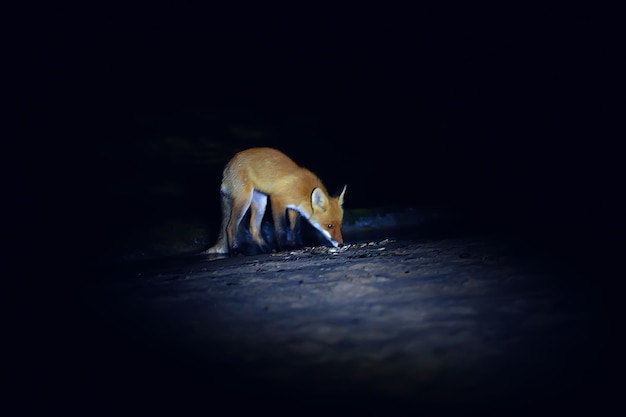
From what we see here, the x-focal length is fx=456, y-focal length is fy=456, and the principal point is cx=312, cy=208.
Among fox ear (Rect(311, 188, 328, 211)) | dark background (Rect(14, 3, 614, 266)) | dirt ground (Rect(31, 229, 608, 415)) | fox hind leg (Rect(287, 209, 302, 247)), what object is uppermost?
dark background (Rect(14, 3, 614, 266))

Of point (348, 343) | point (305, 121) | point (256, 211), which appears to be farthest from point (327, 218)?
point (305, 121)

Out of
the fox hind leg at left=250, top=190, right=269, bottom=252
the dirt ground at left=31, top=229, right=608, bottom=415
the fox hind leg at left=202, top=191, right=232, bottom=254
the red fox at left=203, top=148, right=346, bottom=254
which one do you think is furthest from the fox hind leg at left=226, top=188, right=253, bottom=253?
the dirt ground at left=31, top=229, right=608, bottom=415

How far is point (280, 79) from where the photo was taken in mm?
19469

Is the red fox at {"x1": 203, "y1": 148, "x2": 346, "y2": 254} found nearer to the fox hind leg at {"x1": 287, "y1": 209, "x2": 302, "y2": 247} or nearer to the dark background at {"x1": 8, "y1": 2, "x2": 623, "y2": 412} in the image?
the fox hind leg at {"x1": 287, "y1": 209, "x2": 302, "y2": 247}

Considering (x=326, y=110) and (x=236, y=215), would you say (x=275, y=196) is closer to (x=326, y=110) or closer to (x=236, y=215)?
(x=236, y=215)

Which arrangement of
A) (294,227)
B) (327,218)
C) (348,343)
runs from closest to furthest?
1. (348,343)
2. (327,218)
3. (294,227)

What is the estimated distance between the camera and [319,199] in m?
6.87

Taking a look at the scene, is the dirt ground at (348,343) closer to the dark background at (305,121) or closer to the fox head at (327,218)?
the dark background at (305,121)

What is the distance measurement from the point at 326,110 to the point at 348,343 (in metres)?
15.1

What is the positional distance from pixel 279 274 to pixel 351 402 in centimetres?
267

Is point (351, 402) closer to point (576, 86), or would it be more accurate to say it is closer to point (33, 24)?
point (576, 86)

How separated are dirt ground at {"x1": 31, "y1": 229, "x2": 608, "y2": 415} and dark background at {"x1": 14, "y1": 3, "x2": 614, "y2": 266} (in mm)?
2480

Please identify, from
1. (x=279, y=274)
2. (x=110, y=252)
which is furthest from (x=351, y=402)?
(x=110, y=252)

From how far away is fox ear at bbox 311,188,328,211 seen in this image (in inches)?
266
